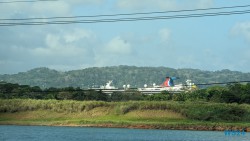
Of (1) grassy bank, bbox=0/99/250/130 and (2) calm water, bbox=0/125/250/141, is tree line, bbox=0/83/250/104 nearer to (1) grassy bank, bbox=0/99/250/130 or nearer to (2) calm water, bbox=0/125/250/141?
(1) grassy bank, bbox=0/99/250/130

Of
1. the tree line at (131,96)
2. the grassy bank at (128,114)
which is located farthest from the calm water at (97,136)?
the tree line at (131,96)

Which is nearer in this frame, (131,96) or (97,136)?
(97,136)

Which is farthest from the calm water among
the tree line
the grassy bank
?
the tree line

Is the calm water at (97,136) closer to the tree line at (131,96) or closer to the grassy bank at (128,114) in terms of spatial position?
the grassy bank at (128,114)

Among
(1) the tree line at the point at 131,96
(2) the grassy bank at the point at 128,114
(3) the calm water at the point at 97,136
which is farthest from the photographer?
(1) the tree line at the point at 131,96

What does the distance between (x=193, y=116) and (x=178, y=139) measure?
1413 inches

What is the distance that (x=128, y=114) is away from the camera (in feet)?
324

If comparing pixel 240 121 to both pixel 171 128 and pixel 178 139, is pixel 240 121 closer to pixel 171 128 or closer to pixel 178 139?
pixel 171 128

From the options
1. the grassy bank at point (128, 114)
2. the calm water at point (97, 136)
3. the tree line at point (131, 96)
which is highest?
the tree line at point (131, 96)

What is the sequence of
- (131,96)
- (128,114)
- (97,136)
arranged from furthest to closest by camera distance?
(131,96), (128,114), (97,136)

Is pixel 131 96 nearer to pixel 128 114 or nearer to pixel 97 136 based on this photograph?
pixel 128 114

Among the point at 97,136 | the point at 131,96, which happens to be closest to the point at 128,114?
the point at 131,96

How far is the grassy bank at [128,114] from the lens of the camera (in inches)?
3553

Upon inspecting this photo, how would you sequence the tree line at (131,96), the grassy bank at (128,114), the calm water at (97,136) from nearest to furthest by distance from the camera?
the calm water at (97,136), the grassy bank at (128,114), the tree line at (131,96)
